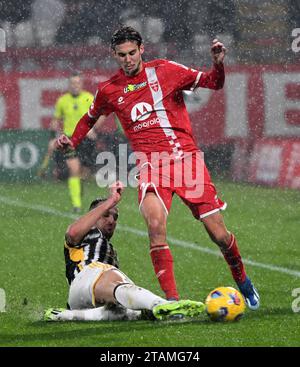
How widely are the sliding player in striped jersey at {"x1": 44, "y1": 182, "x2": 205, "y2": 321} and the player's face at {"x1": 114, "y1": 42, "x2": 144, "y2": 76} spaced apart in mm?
978

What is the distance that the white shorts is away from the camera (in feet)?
24.7

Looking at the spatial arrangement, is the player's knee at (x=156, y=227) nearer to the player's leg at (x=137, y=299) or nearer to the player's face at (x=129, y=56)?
the player's leg at (x=137, y=299)

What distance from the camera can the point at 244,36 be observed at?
21.5 metres

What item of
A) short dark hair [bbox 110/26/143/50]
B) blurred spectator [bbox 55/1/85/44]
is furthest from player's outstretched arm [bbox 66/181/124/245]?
blurred spectator [bbox 55/1/85/44]

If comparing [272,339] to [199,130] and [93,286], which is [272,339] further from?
[199,130]

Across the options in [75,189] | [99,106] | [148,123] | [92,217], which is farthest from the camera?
[75,189]

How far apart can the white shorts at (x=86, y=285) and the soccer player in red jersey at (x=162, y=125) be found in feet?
1.71

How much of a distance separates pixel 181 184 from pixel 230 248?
1.99 ft

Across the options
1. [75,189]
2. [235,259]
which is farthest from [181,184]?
[75,189]

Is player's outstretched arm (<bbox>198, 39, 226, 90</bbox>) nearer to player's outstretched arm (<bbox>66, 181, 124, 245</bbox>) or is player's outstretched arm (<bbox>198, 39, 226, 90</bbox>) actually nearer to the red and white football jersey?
the red and white football jersey

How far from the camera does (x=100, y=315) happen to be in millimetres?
7586

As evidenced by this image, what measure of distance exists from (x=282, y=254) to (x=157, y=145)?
3632mm

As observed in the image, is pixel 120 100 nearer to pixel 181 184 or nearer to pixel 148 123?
pixel 148 123

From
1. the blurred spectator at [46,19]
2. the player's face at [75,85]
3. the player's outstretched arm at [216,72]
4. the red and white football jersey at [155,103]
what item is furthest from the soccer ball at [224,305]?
the blurred spectator at [46,19]
